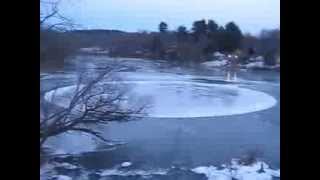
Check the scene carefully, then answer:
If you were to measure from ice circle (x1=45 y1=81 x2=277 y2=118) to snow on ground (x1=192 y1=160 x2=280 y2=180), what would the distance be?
0.38 ft

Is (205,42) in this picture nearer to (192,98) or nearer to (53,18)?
(192,98)

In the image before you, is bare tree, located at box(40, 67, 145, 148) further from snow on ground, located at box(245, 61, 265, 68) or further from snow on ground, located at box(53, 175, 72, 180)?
snow on ground, located at box(245, 61, 265, 68)

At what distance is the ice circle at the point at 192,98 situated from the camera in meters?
0.89

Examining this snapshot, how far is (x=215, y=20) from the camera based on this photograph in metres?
0.88

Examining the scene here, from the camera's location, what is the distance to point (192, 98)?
2.93 ft

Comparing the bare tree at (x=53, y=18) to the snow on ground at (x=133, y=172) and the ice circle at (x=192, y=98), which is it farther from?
the snow on ground at (x=133, y=172)

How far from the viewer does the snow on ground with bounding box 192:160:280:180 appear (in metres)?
0.86

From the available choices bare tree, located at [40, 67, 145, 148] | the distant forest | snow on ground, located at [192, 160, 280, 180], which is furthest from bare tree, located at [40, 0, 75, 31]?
snow on ground, located at [192, 160, 280, 180]

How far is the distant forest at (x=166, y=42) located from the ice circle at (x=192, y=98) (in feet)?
0.20

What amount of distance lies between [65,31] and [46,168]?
30cm

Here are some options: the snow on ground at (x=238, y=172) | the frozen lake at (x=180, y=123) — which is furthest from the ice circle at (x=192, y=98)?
the snow on ground at (x=238, y=172)
